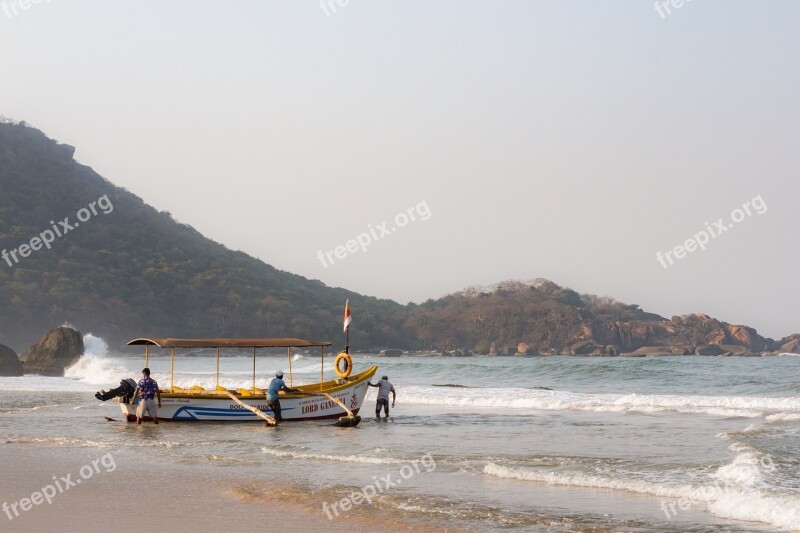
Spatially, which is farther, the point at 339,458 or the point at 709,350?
the point at 709,350

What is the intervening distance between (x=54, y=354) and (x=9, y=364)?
14.0 ft

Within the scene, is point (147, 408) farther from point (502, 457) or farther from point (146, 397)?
point (502, 457)

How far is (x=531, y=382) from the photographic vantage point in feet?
139

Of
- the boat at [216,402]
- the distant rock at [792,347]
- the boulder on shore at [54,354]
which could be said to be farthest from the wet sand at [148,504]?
the distant rock at [792,347]

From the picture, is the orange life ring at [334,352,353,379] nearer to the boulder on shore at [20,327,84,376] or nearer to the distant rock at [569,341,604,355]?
the boulder on shore at [20,327,84,376]

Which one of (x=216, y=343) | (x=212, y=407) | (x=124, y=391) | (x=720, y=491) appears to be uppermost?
(x=216, y=343)

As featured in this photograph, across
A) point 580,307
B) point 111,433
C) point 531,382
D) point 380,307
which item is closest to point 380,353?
point 380,307

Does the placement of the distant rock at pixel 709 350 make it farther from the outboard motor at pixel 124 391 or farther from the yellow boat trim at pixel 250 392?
the outboard motor at pixel 124 391

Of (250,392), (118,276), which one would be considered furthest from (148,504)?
(118,276)

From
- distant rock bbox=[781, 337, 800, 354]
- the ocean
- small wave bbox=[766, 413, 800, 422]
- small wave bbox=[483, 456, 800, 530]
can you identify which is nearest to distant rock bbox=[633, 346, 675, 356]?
distant rock bbox=[781, 337, 800, 354]

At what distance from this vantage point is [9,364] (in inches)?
1863

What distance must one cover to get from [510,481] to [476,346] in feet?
418

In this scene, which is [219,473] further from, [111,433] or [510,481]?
[111,433]

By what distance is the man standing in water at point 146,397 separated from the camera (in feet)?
69.4
